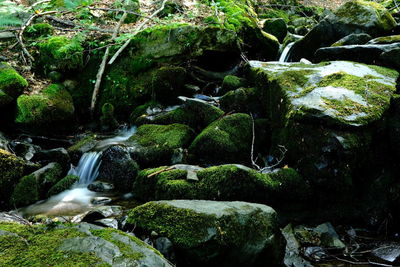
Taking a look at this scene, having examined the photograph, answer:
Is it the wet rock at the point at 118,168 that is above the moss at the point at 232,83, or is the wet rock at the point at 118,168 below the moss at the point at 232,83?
below

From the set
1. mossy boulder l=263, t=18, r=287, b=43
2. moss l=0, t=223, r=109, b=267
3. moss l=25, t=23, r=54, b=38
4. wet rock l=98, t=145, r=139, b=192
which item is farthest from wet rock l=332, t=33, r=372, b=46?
moss l=25, t=23, r=54, b=38

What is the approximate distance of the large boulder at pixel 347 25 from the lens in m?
8.36

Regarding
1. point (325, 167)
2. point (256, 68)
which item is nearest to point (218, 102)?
point (256, 68)

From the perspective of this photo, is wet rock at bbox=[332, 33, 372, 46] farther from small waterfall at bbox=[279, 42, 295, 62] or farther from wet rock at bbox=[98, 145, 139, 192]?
wet rock at bbox=[98, 145, 139, 192]

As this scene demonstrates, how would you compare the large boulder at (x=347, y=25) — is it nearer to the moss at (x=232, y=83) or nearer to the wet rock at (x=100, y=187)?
the moss at (x=232, y=83)

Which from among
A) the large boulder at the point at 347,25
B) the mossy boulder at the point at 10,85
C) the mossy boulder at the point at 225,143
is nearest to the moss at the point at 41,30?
the mossy boulder at the point at 10,85

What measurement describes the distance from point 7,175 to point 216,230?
15.0ft

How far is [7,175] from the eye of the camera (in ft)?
18.2

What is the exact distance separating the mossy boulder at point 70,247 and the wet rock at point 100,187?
11.9 ft

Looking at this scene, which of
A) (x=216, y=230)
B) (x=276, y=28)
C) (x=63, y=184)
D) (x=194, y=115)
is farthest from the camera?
(x=276, y=28)

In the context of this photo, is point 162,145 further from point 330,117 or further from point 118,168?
point 330,117

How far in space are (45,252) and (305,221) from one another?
3.58 m

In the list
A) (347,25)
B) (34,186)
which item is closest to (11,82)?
(34,186)

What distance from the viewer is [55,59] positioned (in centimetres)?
890
